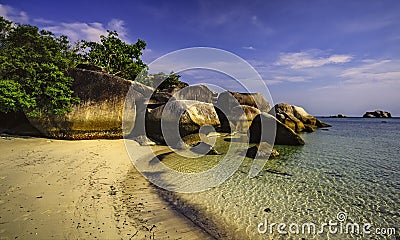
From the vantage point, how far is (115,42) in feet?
59.0

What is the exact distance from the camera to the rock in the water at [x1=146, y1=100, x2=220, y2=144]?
9.94 metres

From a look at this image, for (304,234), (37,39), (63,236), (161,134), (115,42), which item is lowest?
(304,234)

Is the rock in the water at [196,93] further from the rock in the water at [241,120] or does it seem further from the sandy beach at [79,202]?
the sandy beach at [79,202]

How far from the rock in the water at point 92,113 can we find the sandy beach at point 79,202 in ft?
8.29

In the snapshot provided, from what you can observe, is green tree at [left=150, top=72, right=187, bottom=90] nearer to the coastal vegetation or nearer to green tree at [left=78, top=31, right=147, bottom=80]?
green tree at [left=78, top=31, right=147, bottom=80]

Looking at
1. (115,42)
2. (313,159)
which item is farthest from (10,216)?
(115,42)

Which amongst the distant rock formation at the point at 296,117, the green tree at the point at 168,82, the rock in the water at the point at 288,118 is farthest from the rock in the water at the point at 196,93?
the distant rock formation at the point at 296,117

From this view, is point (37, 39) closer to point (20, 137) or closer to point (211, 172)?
point (20, 137)

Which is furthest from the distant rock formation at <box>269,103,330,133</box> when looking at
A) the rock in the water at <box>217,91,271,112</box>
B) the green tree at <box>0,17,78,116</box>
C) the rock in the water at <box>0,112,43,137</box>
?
the rock in the water at <box>0,112,43,137</box>

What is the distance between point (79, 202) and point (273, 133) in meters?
9.80

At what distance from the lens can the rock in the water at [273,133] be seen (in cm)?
1148

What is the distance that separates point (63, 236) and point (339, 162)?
848 centimetres

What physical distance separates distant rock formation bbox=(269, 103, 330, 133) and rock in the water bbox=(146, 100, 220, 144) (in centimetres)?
1146

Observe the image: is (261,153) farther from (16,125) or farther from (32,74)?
(16,125)
